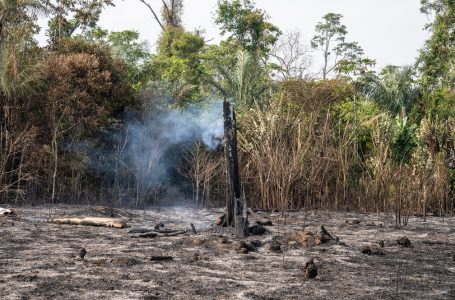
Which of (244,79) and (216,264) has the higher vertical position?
(244,79)

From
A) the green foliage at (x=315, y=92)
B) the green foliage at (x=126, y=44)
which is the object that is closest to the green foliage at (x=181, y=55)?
the green foliage at (x=126, y=44)

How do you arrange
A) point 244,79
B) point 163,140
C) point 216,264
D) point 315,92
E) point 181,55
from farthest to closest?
point 181,55 < point 315,92 < point 244,79 < point 163,140 < point 216,264

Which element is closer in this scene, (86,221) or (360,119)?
(86,221)

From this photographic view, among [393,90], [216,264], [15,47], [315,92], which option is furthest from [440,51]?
[216,264]

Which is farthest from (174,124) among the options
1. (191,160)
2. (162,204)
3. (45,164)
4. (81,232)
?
(81,232)

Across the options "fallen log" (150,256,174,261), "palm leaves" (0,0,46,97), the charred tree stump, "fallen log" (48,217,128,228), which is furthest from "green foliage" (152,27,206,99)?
"fallen log" (150,256,174,261)

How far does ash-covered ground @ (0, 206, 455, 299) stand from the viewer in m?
5.89

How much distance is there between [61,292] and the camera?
5617 mm

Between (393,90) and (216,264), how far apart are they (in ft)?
67.2

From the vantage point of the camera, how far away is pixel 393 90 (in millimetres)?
26031

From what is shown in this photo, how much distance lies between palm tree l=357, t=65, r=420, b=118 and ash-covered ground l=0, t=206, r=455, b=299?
50.2 ft

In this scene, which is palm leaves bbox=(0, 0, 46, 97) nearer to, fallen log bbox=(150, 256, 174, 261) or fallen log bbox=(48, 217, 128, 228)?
fallen log bbox=(48, 217, 128, 228)

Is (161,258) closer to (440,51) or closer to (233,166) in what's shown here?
(233,166)

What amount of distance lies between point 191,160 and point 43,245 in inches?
381
